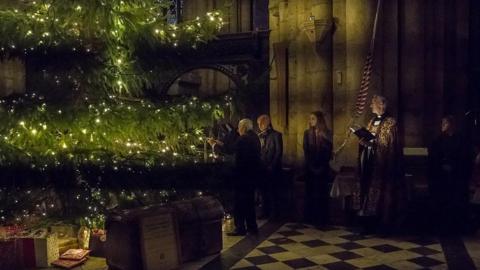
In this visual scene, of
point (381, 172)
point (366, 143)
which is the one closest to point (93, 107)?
point (366, 143)

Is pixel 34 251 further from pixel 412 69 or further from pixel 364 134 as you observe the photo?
pixel 412 69

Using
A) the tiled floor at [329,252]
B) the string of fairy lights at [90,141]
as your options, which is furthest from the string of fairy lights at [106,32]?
the tiled floor at [329,252]

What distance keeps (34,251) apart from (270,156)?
13.6 ft

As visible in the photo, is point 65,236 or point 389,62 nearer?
point 65,236

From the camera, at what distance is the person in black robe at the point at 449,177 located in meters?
7.56

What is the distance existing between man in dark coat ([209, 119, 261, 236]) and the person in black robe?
268 cm

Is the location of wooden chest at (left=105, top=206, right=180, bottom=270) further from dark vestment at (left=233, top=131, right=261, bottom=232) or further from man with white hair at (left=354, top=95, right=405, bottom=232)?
man with white hair at (left=354, top=95, right=405, bottom=232)

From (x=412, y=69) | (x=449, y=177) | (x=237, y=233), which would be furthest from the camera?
(x=412, y=69)

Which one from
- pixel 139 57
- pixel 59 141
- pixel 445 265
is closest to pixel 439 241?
pixel 445 265

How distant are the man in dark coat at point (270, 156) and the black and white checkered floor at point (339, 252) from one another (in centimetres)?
118

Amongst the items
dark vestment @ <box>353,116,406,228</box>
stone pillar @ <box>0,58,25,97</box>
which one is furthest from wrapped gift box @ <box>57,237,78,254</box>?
dark vestment @ <box>353,116,406,228</box>

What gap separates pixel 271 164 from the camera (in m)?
8.84

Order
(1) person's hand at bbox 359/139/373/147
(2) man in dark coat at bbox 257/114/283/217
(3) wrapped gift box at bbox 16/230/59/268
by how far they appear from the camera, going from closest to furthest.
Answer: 1. (3) wrapped gift box at bbox 16/230/59/268
2. (1) person's hand at bbox 359/139/373/147
3. (2) man in dark coat at bbox 257/114/283/217

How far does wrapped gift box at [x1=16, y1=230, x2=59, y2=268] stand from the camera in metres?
6.21
